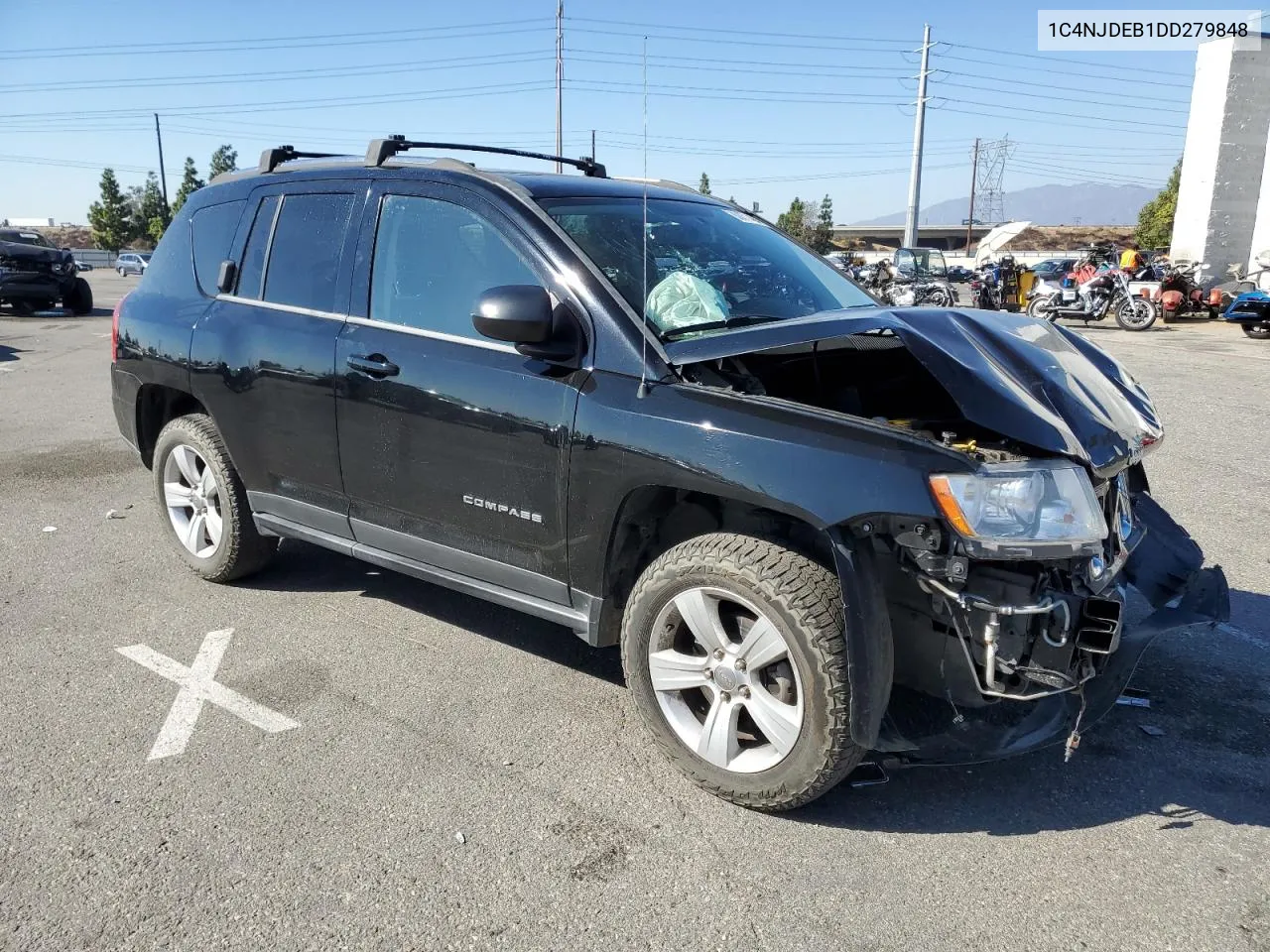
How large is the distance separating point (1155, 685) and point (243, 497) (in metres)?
4.04

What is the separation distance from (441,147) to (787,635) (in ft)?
9.05

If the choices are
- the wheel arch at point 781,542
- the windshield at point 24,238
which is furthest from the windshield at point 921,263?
the wheel arch at point 781,542

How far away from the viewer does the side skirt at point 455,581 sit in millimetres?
3312

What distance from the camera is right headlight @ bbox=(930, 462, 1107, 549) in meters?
2.56

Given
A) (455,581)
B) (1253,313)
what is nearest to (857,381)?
(455,581)

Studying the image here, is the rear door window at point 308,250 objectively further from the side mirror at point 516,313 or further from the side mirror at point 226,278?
the side mirror at point 516,313

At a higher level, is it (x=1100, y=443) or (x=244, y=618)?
(x=1100, y=443)

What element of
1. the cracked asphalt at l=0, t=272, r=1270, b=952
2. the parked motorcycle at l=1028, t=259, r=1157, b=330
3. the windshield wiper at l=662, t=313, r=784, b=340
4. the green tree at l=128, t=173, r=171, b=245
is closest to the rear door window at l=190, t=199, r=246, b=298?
the cracked asphalt at l=0, t=272, r=1270, b=952

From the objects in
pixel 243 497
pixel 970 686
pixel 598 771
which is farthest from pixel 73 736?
pixel 970 686

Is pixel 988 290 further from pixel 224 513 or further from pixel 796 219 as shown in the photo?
pixel 796 219

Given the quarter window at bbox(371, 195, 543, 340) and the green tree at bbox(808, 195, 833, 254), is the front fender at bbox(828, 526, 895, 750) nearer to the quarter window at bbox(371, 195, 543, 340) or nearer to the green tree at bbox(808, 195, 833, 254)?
the quarter window at bbox(371, 195, 543, 340)

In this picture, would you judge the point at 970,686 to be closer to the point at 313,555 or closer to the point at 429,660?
the point at 429,660

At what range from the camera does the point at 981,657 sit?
2.74 m

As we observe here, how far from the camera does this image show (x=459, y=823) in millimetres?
2889
